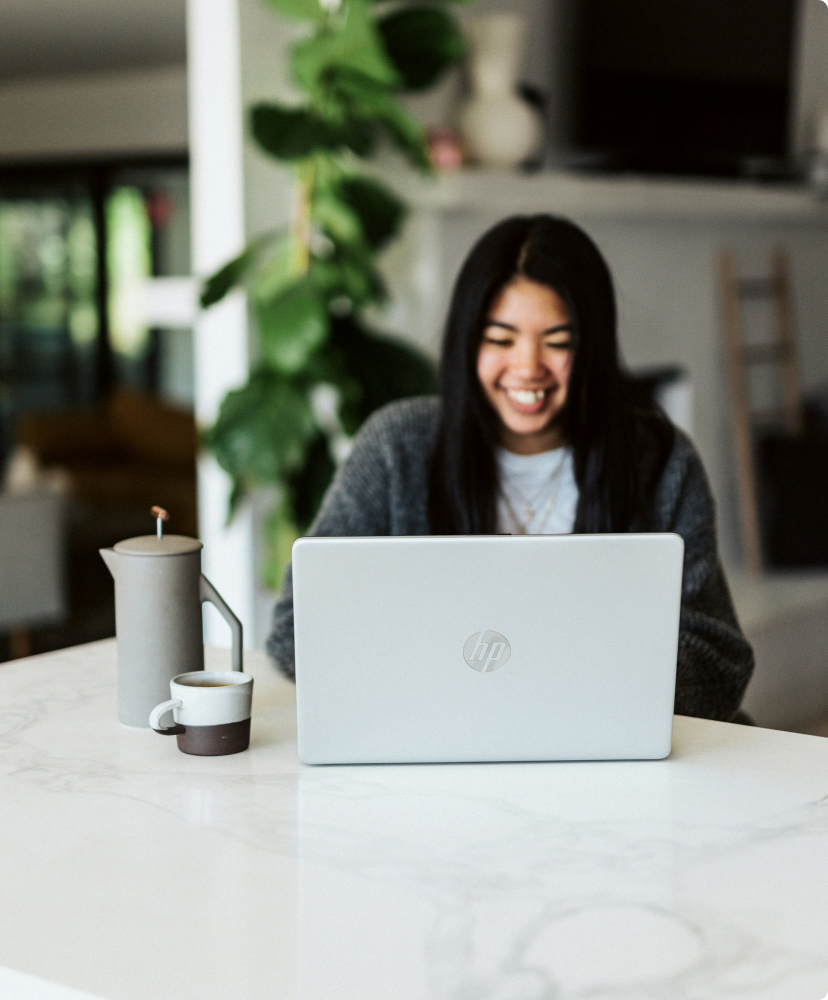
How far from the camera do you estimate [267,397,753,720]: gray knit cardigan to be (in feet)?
4.74

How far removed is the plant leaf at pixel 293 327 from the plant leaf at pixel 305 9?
23.7 inches

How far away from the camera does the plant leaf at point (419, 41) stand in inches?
111

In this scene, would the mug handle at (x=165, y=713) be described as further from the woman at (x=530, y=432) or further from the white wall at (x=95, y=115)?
the white wall at (x=95, y=115)

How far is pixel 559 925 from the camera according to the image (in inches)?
30.8

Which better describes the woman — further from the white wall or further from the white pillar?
the white wall

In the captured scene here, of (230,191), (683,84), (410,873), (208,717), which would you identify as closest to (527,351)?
(208,717)

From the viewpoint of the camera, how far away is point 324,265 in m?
2.82

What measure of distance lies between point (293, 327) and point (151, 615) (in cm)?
153

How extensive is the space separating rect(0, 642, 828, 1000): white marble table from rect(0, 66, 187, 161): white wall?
6.82 m

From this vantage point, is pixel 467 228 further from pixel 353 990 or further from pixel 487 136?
pixel 353 990

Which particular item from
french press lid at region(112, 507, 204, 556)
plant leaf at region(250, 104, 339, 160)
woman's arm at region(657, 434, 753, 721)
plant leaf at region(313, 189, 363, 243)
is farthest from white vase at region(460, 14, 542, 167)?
french press lid at region(112, 507, 204, 556)

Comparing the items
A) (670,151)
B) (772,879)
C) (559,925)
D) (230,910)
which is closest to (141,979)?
(230,910)

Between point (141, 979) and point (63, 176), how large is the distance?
25.2ft

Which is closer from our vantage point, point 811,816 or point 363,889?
point 363,889
